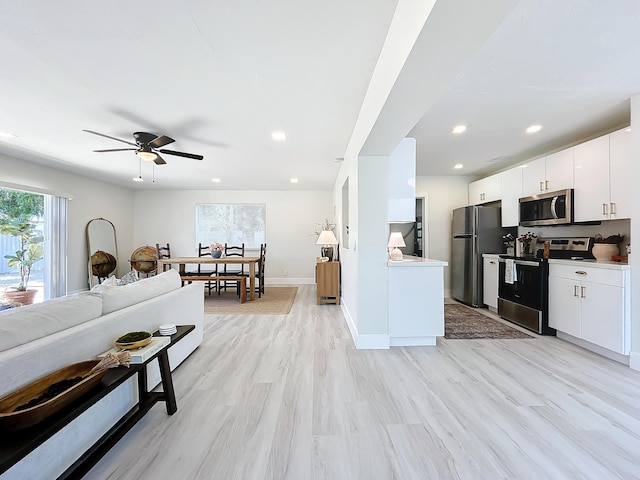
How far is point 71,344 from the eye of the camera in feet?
4.81

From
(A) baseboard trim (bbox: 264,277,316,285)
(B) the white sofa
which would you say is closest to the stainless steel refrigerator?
(A) baseboard trim (bbox: 264,277,316,285)

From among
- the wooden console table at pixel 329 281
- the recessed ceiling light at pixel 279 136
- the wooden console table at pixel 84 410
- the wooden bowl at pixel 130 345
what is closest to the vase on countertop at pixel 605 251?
the wooden console table at pixel 329 281

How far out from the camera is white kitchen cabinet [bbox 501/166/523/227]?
162 inches

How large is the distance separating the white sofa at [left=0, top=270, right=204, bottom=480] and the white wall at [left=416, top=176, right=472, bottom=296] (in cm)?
471

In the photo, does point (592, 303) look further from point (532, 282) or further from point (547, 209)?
point (547, 209)

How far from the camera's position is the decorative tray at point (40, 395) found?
39.6 inches

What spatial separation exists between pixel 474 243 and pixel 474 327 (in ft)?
5.13

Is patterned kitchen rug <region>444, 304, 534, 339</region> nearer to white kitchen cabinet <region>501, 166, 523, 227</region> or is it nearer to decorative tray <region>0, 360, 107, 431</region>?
white kitchen cabinet <region>501, 166, 523, 227</region>

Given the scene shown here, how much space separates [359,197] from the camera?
3029mm

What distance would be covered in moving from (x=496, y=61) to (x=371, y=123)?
92 cm

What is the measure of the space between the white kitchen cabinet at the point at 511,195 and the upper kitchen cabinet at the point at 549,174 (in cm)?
10

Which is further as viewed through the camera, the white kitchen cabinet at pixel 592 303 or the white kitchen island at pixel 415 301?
the white kitchen island at pixel 415 301

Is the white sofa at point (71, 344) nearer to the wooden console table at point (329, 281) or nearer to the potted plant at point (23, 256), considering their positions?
the wooden console table at point (329, 281)

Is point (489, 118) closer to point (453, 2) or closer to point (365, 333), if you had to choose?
point (453, 2)
